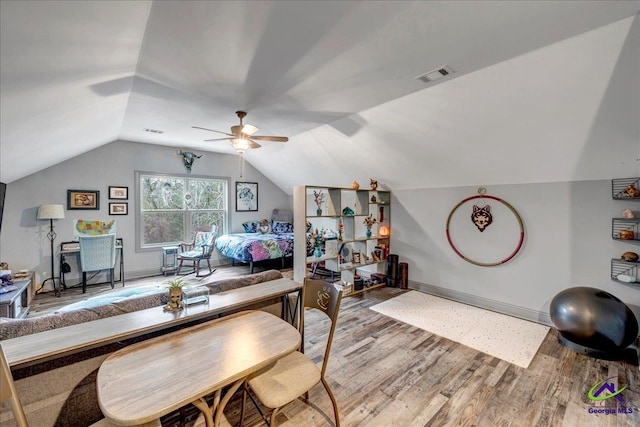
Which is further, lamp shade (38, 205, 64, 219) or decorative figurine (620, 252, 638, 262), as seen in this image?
lamp shade (38, 205, 64, 219)

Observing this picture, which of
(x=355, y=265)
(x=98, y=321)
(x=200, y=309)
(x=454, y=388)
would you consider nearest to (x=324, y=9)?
(x=200, y=309)

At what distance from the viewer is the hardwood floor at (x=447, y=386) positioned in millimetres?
→ 1852

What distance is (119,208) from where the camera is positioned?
5.16 meters

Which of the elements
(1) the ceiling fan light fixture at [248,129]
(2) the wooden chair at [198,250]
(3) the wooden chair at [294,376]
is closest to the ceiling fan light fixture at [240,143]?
(1) the ceiling fan light fixture at [248,129]

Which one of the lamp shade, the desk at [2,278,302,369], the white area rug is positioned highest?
the lamp shade

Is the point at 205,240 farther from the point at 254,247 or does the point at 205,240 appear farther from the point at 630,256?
the point at 630,256

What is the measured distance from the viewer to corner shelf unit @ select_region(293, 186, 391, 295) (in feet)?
12.7

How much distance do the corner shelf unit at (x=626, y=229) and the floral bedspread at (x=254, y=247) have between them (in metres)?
4.80

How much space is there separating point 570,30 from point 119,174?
6434 mm

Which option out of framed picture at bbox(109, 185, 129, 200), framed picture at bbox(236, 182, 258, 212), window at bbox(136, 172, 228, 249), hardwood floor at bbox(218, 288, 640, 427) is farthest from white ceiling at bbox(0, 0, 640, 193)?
framed picture at bbox(236, 182, 258, 212)

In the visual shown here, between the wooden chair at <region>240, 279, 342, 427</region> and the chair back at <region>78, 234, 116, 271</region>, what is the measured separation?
155 inches

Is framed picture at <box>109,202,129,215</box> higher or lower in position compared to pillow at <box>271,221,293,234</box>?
higher

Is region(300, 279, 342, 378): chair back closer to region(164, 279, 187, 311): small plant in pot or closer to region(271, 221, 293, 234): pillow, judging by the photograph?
region(164, 279, 187, 311): small plant in pot

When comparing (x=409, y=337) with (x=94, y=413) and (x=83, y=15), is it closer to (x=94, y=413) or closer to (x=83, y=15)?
(x=94, y=413)
